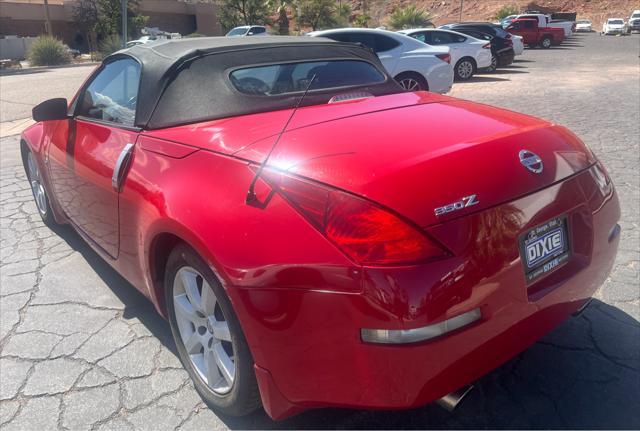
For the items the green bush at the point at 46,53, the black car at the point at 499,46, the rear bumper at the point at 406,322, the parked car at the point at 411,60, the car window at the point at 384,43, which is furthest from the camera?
the green bush at the point at 46,53

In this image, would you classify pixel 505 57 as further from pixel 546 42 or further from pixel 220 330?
pixel 220 330

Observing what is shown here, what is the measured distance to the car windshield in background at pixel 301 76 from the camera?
288 cm

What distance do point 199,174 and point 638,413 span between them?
2084mm

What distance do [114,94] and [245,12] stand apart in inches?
1770

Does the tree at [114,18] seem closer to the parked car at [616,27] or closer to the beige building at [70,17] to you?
the beige building at [70,17]

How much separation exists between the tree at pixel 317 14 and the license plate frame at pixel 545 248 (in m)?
44.4

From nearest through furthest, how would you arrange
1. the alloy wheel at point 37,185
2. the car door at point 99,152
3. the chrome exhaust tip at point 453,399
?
the chrome exhaust tip at point 453,399, the car door at point 99,152, the alloy wheel at point 37,185

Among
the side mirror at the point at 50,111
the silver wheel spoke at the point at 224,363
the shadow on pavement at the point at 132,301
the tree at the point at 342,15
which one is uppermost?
the tree at the point at 342,15

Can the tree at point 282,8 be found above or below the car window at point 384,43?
above

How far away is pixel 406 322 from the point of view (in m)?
1.63

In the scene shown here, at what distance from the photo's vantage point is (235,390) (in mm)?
2127

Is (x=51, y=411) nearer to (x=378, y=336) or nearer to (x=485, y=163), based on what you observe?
(x=378, y=336)

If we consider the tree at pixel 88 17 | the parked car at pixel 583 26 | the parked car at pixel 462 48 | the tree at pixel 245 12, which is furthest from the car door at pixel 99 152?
the parked car at pixel 583 26

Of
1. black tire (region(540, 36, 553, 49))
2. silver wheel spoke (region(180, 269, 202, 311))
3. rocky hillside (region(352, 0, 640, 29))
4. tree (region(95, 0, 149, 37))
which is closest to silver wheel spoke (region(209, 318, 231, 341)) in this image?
silver wheel spoke (region(180, 269, 202, 311))
